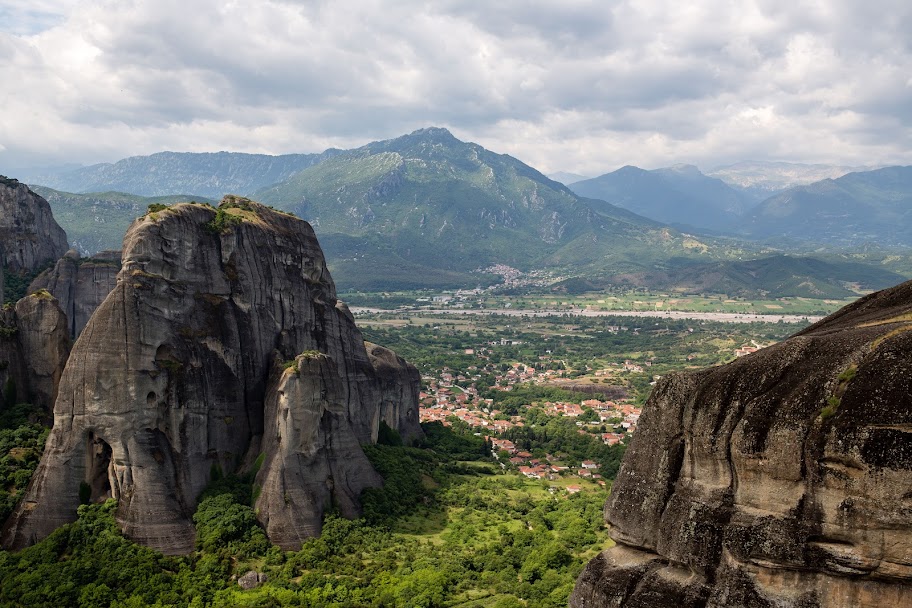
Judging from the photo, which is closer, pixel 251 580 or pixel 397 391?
pixel 251 580

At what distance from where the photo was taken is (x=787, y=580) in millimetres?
14273

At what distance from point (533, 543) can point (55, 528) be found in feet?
88.1

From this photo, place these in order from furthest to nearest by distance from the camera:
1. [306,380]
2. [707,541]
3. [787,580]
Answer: [306,380] < [707,541] < [787,580]

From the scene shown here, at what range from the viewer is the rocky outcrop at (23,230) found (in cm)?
5884

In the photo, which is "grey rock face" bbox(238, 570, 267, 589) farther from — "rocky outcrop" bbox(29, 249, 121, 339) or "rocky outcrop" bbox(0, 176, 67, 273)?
"rocky outcrop" bbox(0, 176, 67, 273)

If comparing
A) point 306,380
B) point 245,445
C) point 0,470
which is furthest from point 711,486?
point 0,470

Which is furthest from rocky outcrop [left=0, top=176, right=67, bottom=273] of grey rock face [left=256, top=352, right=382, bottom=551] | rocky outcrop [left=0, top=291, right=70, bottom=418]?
grey rock face [left=256, top=352, right=382, bottom=551]

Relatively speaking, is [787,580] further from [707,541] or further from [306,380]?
[306,380]

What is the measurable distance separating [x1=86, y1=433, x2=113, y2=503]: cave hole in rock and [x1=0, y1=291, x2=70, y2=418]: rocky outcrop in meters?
7.80

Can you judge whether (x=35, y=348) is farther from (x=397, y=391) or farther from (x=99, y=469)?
(x=397, y=391)

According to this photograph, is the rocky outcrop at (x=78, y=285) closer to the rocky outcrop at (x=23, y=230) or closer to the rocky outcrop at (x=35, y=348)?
the rocky outcrop at (x=23, y=230)

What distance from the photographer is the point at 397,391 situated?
59.1 m

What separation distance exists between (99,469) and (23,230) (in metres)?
38.2

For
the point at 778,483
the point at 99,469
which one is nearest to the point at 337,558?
the point at 99,469
